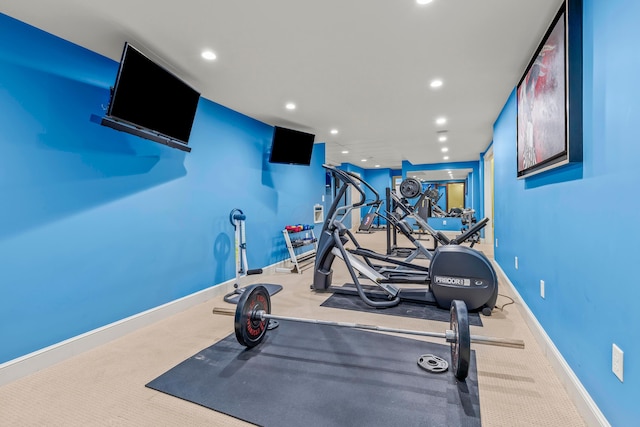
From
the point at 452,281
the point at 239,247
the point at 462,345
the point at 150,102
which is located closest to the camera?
the point at 462,345

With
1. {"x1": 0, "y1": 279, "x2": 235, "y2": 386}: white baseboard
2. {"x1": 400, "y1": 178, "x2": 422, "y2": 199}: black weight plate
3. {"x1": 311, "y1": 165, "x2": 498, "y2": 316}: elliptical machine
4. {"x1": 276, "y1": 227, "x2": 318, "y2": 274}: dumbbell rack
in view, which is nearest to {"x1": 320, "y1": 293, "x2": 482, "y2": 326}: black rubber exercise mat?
{"x1": 311, "y1": 165, "x2": 498, "y2": 316}: elliptical machine

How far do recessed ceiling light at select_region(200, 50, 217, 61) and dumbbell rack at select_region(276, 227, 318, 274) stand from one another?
113 inches

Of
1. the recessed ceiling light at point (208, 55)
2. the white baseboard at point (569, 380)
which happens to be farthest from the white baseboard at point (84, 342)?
the white baseboard at point (569, 380)

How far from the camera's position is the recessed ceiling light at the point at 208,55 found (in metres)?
2.56

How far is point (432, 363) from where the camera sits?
2070mm

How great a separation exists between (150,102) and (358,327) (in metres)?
2.54

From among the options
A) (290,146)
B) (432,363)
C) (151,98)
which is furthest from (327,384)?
(290,146)

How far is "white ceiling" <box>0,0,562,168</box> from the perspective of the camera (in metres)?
1.97

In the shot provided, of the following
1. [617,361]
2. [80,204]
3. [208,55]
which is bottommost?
[617,361]

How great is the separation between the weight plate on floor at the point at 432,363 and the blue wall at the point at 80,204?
8.53 ft

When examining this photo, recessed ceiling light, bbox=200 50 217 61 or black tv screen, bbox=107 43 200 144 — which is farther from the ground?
recessed ceiling light, bbox=200 50 217 61

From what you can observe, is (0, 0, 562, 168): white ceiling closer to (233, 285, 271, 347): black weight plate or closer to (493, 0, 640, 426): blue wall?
(493, 0, 640, 426): blue wall

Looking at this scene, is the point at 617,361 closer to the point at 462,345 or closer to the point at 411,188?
the point at 462,345

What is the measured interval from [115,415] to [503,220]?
4648 mm
